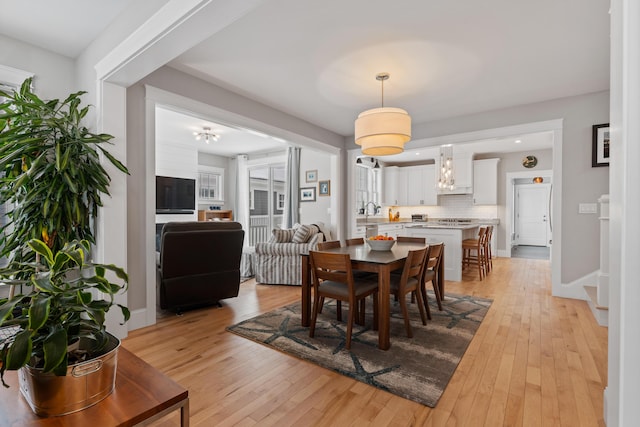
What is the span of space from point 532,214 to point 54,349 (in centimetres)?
1123

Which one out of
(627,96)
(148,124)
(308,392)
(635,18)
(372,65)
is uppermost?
(372,65)

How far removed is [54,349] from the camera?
2.81 ft

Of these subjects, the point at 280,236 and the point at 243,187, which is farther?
the point at 243,187

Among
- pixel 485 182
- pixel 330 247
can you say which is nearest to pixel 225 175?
pixel 330 247

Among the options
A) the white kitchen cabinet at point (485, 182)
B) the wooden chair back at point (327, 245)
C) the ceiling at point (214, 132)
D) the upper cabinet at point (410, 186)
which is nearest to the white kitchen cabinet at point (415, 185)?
the upper cabinet at point (410, 186)

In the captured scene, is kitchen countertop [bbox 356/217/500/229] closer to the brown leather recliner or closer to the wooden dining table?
the brown leather recliner

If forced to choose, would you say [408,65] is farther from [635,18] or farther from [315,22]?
[635,18]

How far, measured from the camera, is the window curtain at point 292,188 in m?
6.81

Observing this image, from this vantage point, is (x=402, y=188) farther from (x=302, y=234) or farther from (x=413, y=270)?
(x=413, y=270)

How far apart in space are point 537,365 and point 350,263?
1548mm

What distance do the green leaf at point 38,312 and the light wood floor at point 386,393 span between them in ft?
3.87

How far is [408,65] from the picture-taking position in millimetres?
3184

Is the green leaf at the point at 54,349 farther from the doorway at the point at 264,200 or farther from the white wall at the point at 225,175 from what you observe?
the white wall at the point at 225,175

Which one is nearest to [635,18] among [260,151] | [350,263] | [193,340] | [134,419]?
[134,419]
